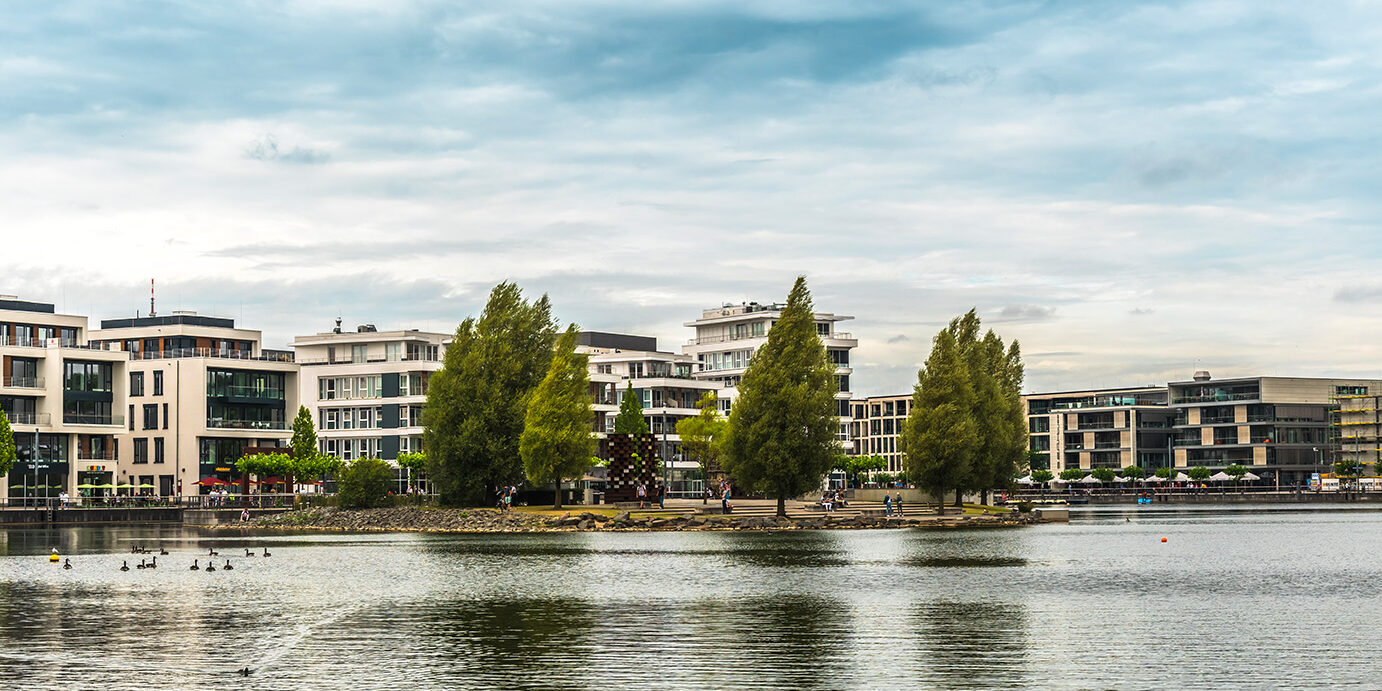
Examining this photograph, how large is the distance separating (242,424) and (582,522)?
83.3 m

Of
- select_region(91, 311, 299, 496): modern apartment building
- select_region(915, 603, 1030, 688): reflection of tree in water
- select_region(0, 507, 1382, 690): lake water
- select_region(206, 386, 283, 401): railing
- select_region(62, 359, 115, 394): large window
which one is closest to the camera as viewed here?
select_region(915, 603, 1030, 688): reflection of tree in water

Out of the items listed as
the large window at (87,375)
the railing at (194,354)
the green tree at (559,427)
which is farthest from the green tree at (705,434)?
the large window at (87,375)

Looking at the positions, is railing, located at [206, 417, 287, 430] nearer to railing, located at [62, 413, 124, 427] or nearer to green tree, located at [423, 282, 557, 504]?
railing, located at [62, 413, 124, 427]

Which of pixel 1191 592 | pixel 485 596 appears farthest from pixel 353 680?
pixel 1191 592

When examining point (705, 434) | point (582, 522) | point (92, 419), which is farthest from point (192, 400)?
point (582, 522)

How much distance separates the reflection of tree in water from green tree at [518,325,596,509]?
74166mm

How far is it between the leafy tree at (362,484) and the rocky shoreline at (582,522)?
124 centimetres

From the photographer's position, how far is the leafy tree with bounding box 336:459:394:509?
128 m

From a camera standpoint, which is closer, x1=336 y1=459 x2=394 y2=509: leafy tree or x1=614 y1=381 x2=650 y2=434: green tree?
x1=336 y1=459 x2=394 y2=509: leafy tree

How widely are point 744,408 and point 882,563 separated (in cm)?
4527

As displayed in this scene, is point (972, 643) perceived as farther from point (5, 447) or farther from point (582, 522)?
point (5, 447)

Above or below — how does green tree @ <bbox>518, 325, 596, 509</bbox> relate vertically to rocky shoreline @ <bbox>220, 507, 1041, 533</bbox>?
above

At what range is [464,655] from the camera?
35.2 m

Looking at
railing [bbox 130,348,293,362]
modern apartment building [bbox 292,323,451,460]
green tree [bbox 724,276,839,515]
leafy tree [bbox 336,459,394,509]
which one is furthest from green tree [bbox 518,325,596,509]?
railing [bbox 130,348,293,362]
